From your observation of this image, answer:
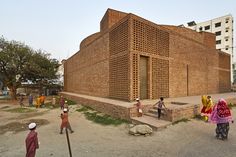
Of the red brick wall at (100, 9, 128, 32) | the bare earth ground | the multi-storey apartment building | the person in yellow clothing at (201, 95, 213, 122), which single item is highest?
the multi-storey apartment building

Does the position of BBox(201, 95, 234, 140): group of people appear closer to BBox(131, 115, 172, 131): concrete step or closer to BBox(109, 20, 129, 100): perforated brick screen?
BBox(131, 115, 172, 131): concrete step

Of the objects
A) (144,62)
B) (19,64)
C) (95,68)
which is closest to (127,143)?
(144,62)

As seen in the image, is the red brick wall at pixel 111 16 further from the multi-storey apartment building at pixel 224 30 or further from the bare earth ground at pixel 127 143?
the multi-storey apartment building at pixel 224 30

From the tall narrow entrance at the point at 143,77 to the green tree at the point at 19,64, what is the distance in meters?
19.2

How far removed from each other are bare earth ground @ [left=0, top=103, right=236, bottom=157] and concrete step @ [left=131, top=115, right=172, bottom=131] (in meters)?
0.20

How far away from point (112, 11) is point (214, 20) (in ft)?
157

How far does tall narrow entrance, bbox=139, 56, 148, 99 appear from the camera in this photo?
11773 millimetres

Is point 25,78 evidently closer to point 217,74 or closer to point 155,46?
point 155,46

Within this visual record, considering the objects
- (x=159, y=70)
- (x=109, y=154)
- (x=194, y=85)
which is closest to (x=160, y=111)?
(x=109, y=154)

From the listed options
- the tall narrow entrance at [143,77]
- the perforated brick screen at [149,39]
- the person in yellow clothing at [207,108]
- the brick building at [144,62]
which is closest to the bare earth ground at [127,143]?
the person in yellow clothing at [207,108]

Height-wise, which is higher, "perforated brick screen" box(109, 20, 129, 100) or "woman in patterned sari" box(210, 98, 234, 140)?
"perforated brick screen" box(109, 20, 129, 100)

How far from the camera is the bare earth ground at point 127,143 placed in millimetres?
5133

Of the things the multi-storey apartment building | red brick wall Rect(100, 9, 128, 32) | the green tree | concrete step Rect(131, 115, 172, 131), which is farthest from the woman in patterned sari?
the multi-storey apartment building

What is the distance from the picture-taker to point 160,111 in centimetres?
849
